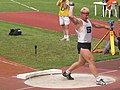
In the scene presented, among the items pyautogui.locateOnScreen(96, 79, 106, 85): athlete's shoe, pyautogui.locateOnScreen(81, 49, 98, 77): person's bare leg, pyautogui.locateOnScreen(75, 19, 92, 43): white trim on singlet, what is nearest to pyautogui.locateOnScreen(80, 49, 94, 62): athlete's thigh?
pyautogui.locateOnScreen(81, 49, 98, 77): person's bare leg

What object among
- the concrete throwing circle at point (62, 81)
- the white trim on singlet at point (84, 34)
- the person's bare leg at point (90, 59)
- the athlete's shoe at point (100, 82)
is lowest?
the concrete throwing circle at point (62, 81)

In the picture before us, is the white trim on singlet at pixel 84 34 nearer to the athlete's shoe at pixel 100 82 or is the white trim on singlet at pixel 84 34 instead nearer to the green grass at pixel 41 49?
the athlete's shoe at pixel 100 82

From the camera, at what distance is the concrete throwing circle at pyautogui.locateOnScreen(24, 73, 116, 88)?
39.3 feet

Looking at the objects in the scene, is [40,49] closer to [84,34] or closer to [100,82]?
[84,34]

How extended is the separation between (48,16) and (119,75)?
18396 millimetres

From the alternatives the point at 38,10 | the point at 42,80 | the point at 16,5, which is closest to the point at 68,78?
the point at 42,80

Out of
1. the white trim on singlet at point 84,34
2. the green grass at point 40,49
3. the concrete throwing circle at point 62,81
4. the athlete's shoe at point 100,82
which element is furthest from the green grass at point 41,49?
the athlete's shoe at point 100,82

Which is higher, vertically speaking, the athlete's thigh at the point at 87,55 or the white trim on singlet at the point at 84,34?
the white trim on singlet at the point at 84,34

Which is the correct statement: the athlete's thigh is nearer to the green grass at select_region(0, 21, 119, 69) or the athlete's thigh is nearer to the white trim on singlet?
the white trim on singlet

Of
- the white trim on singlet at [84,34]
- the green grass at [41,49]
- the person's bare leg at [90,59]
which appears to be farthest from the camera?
the green grass at [41,49]

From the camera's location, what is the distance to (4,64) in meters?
15.3

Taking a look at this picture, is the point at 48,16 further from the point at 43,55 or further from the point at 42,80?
the point at 42,80

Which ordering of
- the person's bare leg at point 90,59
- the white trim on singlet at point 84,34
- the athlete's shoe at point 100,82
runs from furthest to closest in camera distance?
the white trim on singlet at point 84,34
the person's bare leg at point 90,59
the athlete's shoe at point 100,82

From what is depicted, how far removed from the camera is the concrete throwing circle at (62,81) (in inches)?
471
